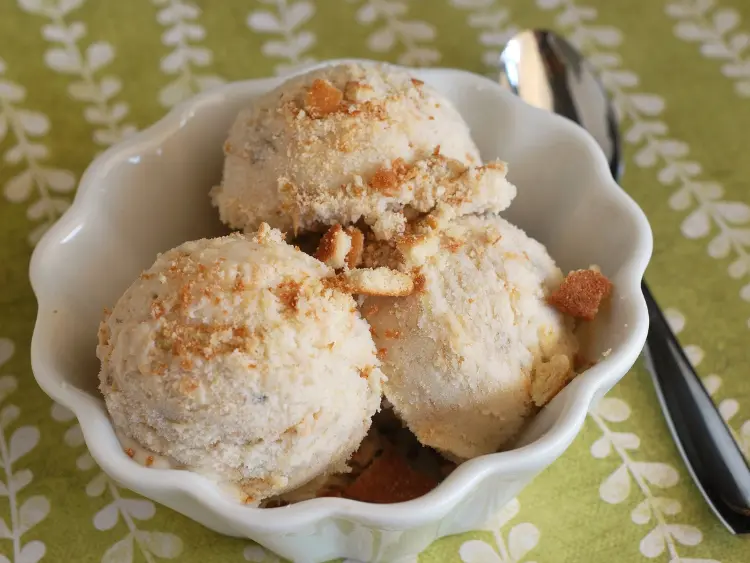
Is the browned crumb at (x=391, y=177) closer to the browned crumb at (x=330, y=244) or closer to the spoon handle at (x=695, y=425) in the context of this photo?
the browned crumb at (x=330, y=244)

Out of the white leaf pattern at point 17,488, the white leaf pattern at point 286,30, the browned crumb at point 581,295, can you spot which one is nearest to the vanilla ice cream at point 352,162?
the browned crumb at point 581,295

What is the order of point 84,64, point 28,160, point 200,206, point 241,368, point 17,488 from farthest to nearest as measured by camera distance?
1. point 84,64
2. point 28,160
3. point 200,206
4. point 17,488
5. point 241,368

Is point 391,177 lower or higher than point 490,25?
higher

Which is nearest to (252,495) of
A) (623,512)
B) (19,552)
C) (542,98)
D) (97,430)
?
(97,430)

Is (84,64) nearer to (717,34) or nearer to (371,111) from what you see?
(371,111)

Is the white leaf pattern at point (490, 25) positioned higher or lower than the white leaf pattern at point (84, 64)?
lower

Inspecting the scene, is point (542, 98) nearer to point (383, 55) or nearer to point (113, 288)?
point (383, 55)

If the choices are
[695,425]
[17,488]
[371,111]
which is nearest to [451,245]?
[371,111]
